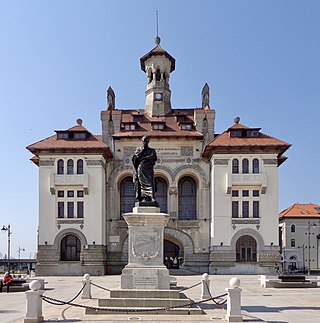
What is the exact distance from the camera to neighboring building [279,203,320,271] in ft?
264

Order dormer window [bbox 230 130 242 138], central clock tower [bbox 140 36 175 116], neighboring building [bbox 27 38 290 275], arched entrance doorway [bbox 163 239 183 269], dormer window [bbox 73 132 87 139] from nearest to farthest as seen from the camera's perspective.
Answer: neighboring building [bbox 27 38 290 275] → dormer window [bbox 230 130 242 138] → dormer window [bbox 73 132 87 139] → arched entrance doorway [bbox 163 239 183 269] → central clock tower [bbox 140 36 175 116]

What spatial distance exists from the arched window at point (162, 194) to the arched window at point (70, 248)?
9.29 m

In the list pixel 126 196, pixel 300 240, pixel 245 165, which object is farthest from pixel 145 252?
pixel 300 240

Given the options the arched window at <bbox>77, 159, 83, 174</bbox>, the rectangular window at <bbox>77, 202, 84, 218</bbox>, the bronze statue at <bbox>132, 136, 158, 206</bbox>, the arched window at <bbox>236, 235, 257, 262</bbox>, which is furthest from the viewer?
the arched window at <bbox>77, 159, 83, 174</bbox>

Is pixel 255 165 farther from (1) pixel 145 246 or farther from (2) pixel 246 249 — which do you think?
(1) pixel 145 246

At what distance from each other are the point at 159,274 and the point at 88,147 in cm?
3204

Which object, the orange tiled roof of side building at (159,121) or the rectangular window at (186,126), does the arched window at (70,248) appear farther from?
the rectangular window at (186,126)

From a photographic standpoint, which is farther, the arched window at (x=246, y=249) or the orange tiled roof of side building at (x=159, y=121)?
the orange tiled roof of side building at (x=159, y=121)

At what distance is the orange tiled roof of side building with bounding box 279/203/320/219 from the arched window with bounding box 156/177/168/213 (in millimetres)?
36075

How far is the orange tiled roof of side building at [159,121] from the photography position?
2050 inches

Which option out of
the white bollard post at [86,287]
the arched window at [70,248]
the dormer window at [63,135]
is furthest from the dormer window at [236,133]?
the white bollard post at [86,287]

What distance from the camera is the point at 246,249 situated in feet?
160

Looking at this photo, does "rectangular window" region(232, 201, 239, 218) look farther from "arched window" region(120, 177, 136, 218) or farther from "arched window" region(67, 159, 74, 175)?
"arched window" region(67, 159, 74, 175)

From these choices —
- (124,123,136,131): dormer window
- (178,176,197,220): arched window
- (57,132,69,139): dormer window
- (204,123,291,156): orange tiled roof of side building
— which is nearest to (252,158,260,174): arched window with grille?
(204,123,291,156): orange tiled roof of side building
